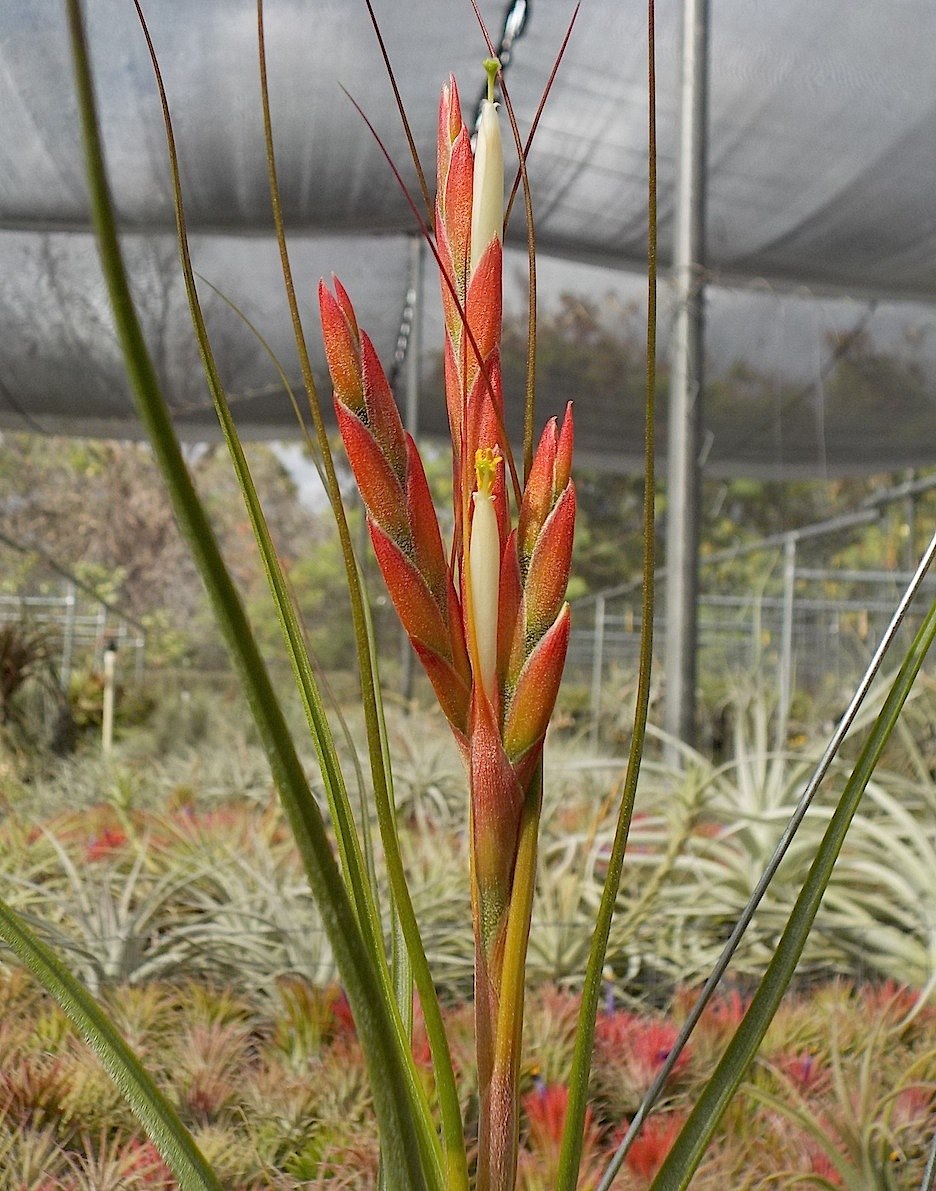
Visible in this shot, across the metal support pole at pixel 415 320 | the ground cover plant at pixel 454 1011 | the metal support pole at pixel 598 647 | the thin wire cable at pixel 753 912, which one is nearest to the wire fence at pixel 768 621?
the metal support pole at pixel 598 647

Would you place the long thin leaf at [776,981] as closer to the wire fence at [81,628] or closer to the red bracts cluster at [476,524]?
the red bracts cluster at [476,524]

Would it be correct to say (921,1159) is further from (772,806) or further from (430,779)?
(430,779)

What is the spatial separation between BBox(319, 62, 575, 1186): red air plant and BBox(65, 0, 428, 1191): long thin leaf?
69mm

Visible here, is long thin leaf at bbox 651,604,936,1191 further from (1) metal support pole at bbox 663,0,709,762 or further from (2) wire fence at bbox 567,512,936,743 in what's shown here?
(2) wire fence at bbox 567,512,936,743

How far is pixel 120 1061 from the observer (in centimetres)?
24

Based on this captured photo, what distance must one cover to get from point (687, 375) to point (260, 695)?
4.96ft

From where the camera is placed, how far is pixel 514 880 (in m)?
0.26

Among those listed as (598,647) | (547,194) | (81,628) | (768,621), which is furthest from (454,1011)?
(81,628)

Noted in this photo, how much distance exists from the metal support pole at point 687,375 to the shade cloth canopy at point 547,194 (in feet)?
0.44

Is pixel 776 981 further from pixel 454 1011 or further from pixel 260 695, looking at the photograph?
pixel 454 1011

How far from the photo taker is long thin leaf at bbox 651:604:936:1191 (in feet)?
0.83

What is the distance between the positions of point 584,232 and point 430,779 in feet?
5.73

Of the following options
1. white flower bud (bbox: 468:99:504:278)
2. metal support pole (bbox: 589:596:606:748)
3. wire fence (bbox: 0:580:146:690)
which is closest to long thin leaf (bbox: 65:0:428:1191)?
white flower bud (bbox: 468:99:504:278)

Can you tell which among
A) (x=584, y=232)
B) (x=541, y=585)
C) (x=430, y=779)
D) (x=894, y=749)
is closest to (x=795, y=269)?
(x=584, y=232)
